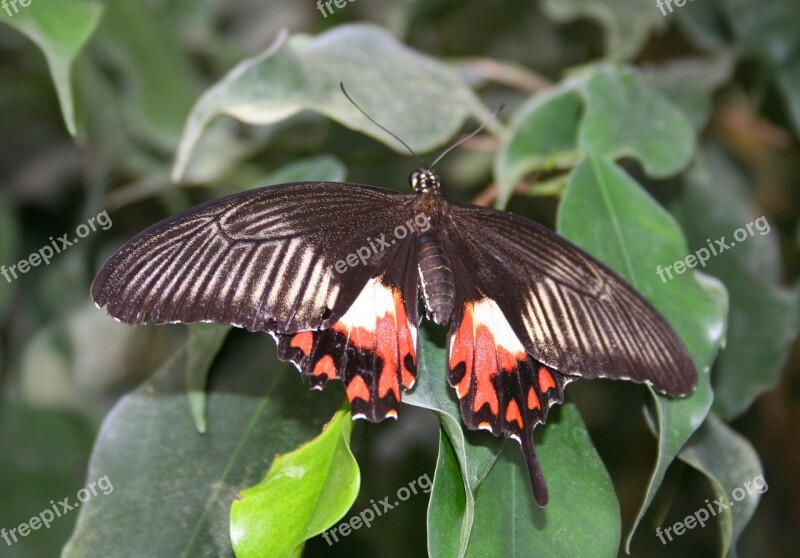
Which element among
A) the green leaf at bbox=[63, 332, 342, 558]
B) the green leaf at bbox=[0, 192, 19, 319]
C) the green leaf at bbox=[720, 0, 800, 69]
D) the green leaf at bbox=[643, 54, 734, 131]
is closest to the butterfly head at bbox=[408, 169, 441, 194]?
the green leaf at bbox=[63, 332, 342, 558]

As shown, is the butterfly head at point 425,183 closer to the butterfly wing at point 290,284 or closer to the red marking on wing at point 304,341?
the butterfly wing at point 290,284

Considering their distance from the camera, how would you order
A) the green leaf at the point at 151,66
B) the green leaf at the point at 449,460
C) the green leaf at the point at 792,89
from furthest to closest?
the green leaf at the point at 151,66 < the green leaf at the point at 792,89 < the green leaf at the point at 449,460

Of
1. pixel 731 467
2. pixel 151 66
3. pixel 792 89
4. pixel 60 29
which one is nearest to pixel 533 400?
pixel 731 467

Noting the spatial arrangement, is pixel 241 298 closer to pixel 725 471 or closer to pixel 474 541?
pixel 474 541

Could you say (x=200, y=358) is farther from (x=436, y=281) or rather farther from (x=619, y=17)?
(x=619, y=17)

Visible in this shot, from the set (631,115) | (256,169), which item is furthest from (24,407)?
(631,115)

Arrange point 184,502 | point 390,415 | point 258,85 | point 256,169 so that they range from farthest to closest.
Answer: point 256,169
point 258,85
point 184,502
point 390,415

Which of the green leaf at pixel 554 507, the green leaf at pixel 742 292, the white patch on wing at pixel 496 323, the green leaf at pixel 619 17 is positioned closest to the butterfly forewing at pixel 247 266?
the white patch on wing at pixel 496 323
